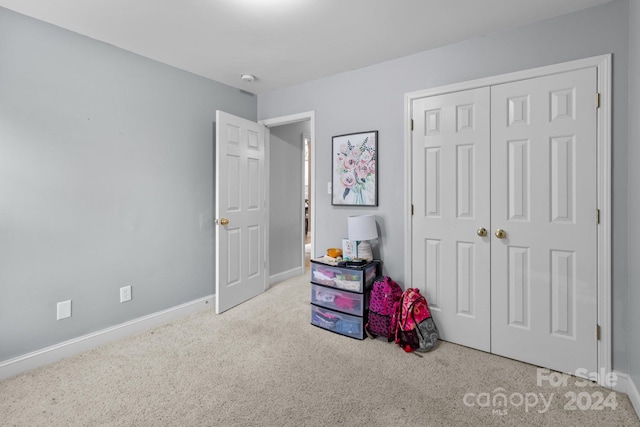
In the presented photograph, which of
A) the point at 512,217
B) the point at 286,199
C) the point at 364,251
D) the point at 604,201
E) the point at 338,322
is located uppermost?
the point at 286,199

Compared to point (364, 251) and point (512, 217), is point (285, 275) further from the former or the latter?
point (512, 217)

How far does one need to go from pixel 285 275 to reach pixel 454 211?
254cm

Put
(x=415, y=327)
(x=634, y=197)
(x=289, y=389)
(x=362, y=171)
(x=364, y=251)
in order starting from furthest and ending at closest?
1. (x=362, y=171)
2. (x=364, y=251)
3. (x=415, y=327)
4. (x=289, y=389)
5. (x=634, y=197)

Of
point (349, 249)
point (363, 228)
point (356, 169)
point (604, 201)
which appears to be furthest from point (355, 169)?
point (604, 201)

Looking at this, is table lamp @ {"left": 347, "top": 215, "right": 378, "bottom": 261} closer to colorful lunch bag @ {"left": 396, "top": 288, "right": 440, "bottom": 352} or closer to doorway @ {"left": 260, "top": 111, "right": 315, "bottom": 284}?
colorful lunch bag @ {"left": 396, "top": 288, "right": 440, "bottom": 352}

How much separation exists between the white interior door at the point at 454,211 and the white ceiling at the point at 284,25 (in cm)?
50

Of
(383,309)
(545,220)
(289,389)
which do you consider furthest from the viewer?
(383,309)

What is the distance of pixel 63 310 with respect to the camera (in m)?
2.31

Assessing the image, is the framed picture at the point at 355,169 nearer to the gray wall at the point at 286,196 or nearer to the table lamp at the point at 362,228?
the table lamp at the point at 362,228

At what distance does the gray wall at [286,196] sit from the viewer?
4.12 metres

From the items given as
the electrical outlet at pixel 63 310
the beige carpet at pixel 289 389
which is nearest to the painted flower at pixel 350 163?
the beige carpet at pixel 289 389

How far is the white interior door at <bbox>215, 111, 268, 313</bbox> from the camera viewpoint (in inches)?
122

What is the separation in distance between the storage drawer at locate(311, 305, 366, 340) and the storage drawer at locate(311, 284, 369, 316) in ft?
0.14

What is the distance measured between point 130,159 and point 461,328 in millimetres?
2995
